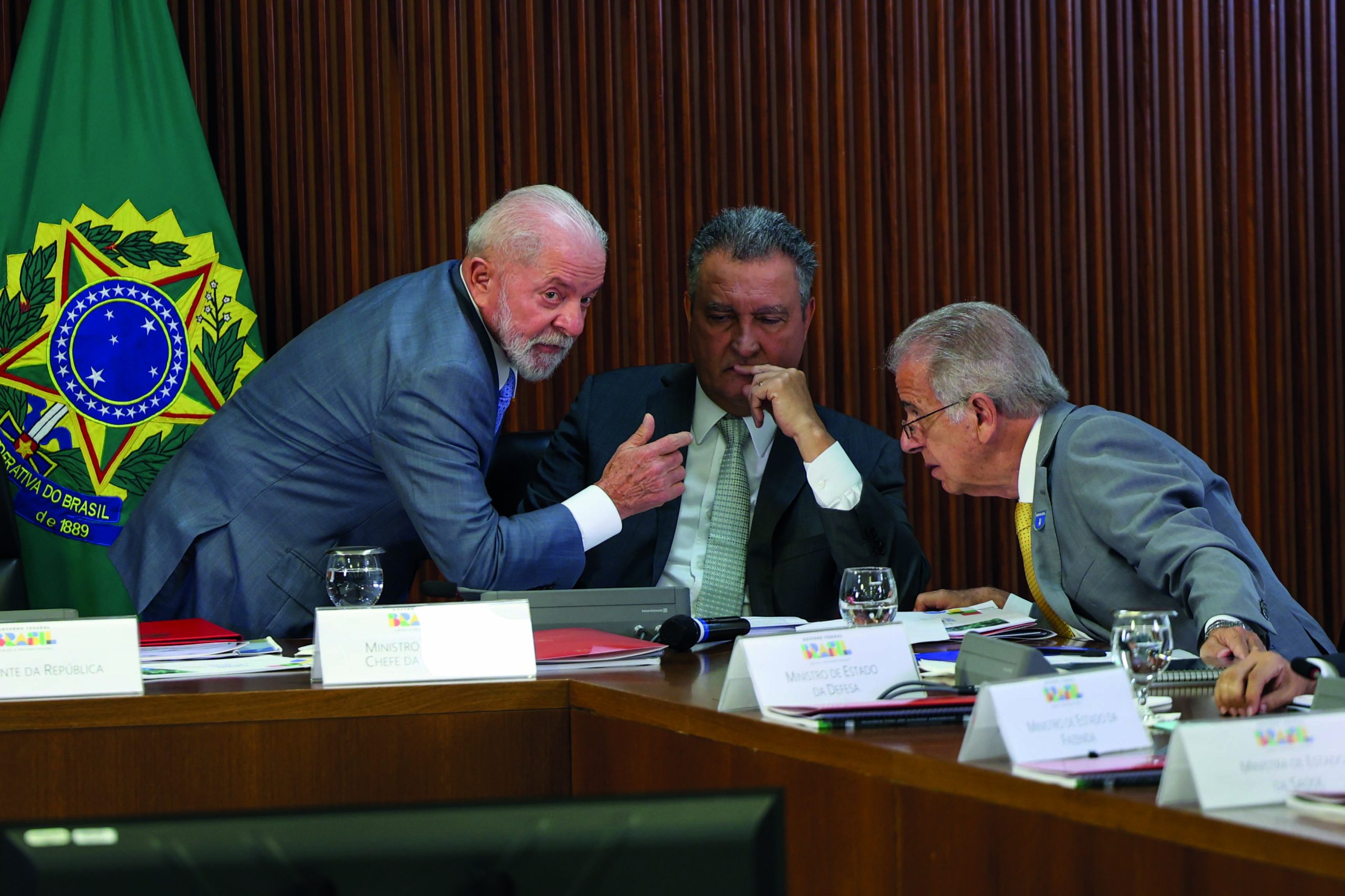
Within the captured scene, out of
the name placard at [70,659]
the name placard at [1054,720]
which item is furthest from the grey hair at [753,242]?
the name placard at [1054,720]

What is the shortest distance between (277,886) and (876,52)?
12.0ft

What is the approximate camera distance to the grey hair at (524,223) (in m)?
2.62

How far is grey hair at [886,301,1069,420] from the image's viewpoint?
2.27m

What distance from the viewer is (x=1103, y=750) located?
1.04 meters

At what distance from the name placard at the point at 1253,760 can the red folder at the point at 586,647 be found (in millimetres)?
959

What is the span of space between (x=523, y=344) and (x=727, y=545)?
571 mm

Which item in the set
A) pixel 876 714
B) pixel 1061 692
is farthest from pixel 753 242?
pixel 1061 692

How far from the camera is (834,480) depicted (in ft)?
8.77

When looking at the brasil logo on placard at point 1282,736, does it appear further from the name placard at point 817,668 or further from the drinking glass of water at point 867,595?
the drinking glass of water at point 867,595

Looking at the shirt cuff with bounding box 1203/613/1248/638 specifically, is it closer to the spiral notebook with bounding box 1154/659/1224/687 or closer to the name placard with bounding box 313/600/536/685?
the spiral notebook with bounding box 1154/659/1224/687

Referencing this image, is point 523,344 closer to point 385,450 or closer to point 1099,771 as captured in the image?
point 385,450

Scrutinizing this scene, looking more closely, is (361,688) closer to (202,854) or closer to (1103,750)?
(1103,750)

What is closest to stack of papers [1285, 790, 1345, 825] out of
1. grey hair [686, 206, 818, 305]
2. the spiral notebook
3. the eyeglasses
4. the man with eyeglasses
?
the spiral notebook

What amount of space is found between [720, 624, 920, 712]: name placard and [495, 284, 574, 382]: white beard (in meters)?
1.39
